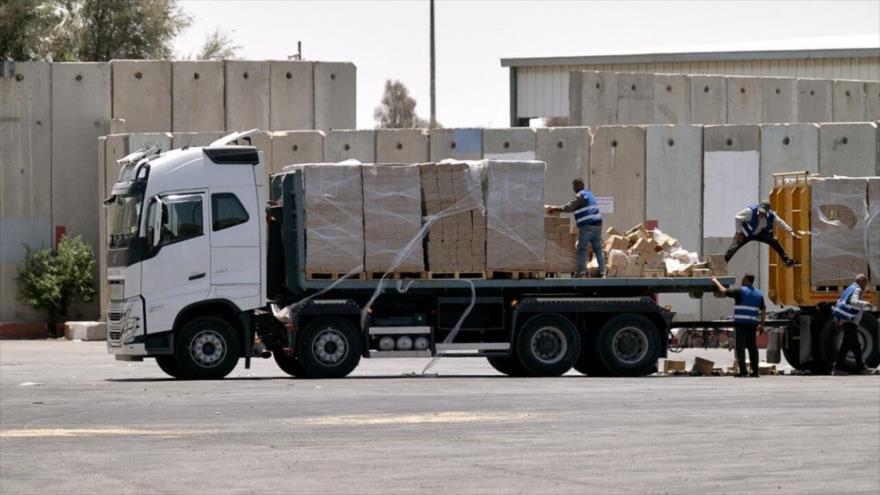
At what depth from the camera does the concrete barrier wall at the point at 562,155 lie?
32344 millimetres

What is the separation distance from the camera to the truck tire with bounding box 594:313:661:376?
23.7 meters

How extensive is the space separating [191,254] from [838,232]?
9.45 meters

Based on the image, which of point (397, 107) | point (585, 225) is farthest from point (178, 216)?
point (397, 107)

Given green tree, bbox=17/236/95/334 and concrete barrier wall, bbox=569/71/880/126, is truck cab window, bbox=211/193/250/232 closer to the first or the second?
green tree, bbox=17/236/95/334

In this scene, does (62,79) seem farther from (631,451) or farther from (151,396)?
(631,451)

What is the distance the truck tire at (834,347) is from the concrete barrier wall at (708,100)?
38.1 feet

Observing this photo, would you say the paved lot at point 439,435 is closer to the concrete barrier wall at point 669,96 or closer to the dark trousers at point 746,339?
the dark trousers at point 746,339

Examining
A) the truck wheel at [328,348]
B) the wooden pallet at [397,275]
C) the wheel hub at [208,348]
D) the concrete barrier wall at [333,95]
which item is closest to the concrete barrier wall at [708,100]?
the concrete barrier wall at [333,95]

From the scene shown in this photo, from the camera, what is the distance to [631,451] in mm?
14961

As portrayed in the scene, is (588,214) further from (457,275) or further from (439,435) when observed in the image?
(439,435)

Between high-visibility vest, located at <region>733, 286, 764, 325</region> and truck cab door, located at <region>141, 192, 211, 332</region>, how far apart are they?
7.41m

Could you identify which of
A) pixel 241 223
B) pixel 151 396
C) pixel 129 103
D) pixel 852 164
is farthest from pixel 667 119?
pixel 151 396

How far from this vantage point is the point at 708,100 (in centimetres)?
3641

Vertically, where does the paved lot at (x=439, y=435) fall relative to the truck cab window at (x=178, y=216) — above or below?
below
